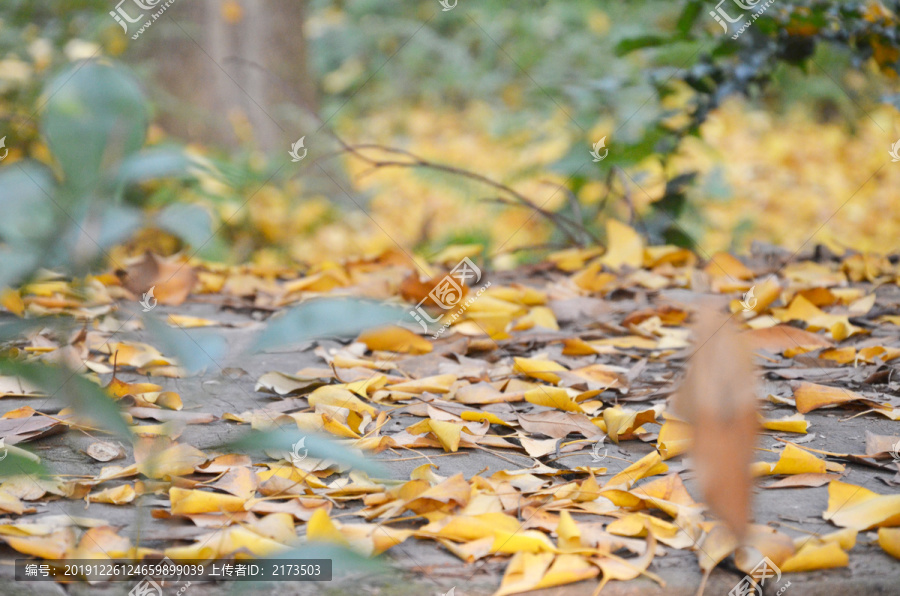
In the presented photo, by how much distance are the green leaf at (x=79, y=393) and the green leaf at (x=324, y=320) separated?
120mm

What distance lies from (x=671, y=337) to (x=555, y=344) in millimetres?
238

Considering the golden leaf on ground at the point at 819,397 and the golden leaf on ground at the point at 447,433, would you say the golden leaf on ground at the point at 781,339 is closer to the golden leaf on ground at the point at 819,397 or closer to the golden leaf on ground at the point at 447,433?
the golden leaf on ground at the point at 819,397

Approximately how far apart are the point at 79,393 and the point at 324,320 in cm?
20

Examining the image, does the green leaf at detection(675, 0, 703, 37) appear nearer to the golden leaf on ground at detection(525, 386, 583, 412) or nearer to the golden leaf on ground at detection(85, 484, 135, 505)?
the golden leaf on ground at detection(525, 386, 583, 412)

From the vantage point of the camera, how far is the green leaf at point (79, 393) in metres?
0.59

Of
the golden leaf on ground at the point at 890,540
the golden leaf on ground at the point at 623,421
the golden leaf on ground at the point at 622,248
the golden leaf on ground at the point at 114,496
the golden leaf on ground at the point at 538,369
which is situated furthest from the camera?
the golden leaf on ground at the point at 622,248

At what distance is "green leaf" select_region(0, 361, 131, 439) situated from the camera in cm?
59

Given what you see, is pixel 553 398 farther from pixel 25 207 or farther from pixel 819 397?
pixel 25 207

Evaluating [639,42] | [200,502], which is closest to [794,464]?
[200,502]

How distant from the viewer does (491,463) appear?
40.7 inches

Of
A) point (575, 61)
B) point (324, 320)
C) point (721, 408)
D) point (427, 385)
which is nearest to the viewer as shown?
point (721, 408)

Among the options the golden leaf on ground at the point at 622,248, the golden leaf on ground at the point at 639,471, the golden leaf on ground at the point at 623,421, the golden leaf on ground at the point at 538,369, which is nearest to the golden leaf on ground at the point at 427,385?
the golden leaf on ground at the point at 538,369

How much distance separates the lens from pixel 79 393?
588mm

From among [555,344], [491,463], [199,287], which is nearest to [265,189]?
[199,287]
